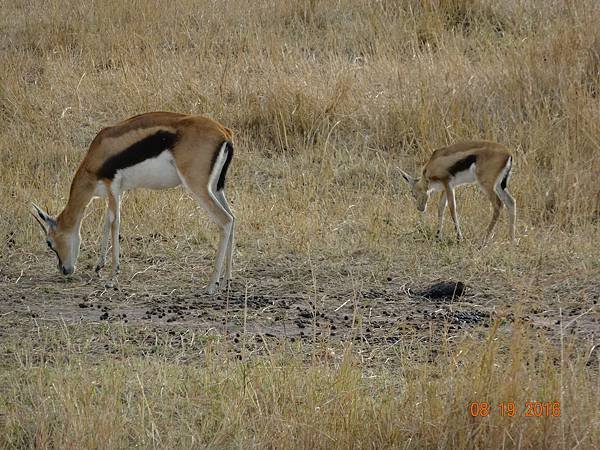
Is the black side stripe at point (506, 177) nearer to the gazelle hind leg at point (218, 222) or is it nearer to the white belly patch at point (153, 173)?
the gazelle hind leg at point (218, 222)

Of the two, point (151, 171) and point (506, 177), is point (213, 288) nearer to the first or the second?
point (151, 171)

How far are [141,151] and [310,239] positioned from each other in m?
1.54

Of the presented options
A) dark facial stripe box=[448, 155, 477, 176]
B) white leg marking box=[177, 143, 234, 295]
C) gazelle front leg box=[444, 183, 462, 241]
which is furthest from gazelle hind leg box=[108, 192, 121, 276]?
dark facial stripe box=[448, 155, 477, 176]

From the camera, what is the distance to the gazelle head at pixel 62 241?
8.14 metres

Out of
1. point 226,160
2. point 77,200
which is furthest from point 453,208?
point 77,200

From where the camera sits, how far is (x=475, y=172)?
900 centimetres

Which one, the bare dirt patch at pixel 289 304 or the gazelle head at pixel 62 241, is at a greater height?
the gazelle head at pixel 62 241

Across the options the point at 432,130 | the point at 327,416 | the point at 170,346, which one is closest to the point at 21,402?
the point at 170,346

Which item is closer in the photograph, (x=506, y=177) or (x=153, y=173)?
(x=153, y=173)

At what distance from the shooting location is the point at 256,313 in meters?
7.03

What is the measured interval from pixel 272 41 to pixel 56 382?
8152 mm

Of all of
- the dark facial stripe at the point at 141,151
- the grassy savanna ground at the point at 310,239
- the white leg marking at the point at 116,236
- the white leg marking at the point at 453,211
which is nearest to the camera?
the grassy savanna ground at the point at 310,239
